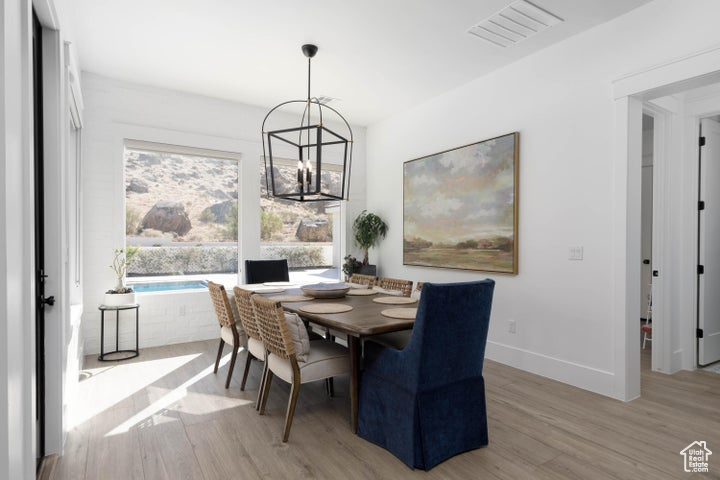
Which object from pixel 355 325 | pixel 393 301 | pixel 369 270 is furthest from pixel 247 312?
pixel 369 270

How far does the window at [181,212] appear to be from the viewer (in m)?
4.43

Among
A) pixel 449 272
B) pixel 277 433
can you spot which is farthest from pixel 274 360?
pixel 449 272

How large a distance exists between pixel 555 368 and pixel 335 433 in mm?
2086

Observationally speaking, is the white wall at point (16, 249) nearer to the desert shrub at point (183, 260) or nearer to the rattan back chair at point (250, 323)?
the rattan back chair at point (250, 323)

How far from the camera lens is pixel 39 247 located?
7.08 ft

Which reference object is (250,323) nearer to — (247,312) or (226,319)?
(247,312)

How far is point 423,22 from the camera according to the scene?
312 centimetres

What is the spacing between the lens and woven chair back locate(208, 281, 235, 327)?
3129mm

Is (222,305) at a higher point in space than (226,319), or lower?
higher

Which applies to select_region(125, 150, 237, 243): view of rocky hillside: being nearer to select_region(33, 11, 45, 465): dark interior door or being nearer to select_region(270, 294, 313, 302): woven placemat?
select_region(270, 294, 313, 302): woven placemat

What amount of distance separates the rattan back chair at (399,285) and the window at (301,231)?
1.87 metres

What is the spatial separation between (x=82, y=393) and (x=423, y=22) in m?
3.91

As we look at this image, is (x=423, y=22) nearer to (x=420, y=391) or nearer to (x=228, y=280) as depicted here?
(x=420, y=391)

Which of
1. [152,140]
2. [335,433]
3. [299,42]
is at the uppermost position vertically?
[299,42]
